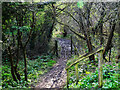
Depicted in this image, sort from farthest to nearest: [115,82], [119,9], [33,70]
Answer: [33,70] → [119,9] → [115,82]

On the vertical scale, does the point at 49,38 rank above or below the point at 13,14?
below

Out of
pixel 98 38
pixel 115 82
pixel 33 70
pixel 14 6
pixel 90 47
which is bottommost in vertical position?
pixel 33 70

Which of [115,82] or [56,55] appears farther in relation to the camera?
[56,55]

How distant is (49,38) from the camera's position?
1220 centimetres

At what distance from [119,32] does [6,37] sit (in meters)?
4.96

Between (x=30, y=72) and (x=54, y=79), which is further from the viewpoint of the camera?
(x=30, y=72)

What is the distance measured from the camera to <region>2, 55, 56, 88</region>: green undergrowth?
5.88m

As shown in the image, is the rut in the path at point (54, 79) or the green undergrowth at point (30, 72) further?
the green undergrowth at point (30, 72)

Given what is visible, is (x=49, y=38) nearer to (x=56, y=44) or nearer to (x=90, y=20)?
(x=56, y=44)

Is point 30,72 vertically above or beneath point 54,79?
beneath

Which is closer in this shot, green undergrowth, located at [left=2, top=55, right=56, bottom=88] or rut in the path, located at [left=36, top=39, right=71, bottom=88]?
rut in the path, located at [left=36, top=39, right=71, bottom=88]

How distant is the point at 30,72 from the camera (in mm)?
8039

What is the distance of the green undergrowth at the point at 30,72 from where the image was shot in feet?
19.3

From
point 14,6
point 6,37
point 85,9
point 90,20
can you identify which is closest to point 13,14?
point 14,6
